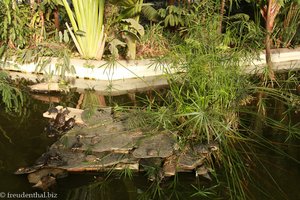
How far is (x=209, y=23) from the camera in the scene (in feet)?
17.1

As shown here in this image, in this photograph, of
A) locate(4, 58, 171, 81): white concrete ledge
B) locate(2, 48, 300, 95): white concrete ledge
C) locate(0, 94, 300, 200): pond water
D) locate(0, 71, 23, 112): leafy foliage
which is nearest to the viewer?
locate(0, 94, 300, 200): pond water

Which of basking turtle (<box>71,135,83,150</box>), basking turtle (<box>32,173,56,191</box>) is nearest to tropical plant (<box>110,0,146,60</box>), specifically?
basking turtle (<box>71,135,83,150</box>)

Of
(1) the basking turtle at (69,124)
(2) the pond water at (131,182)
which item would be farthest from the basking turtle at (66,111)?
(2) the pond water at (131,182)

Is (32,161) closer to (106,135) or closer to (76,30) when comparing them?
(106,135)

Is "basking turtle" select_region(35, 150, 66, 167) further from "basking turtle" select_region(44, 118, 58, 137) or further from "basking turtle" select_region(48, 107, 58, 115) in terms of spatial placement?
"basking turtle" select_region(48, 107, 58, 115)

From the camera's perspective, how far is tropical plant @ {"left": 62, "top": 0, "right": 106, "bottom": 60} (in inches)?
261

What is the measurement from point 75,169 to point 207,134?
132 cm

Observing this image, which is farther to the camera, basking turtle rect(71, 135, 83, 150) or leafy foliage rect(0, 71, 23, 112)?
leafy foliage rect(0, 71, 23, 112)

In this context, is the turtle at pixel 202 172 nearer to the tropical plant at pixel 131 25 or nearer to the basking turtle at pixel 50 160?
the basking turtle at pixel 50 160

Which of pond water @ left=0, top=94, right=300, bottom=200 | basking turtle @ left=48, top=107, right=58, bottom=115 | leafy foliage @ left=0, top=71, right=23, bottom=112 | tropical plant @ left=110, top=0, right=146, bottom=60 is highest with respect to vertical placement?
tropical plant @ left=110, top=0, right=146, bottom=60

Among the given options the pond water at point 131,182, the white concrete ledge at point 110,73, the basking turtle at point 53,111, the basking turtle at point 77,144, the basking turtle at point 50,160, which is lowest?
the pond water at point 131,182

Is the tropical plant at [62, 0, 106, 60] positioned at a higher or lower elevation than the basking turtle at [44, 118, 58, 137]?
higher

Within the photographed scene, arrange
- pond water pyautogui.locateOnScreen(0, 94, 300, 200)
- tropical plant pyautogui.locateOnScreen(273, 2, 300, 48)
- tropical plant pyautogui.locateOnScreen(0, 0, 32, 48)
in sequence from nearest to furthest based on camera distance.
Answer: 1. pond water pyautogui.locateOnScreen(0, 94, 300, 200)
2. tropical plant pyautogui.locateOnScreen(0, 0, 32, 48)
3. tropical plant pyautogui.locateOnScreen(273, 2, 300, 48)

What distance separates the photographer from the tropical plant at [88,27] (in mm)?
6621
